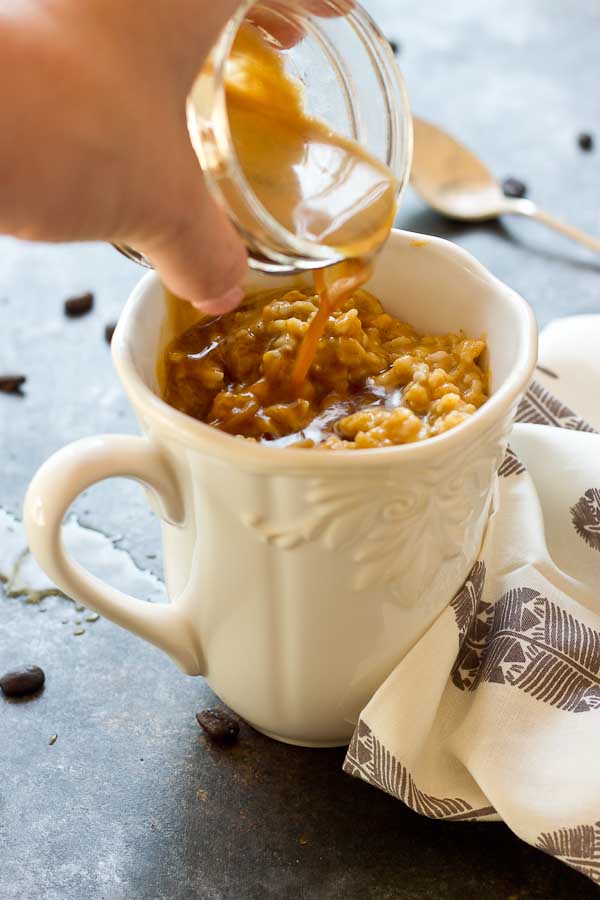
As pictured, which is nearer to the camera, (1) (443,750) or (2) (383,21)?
(1) (443,750)

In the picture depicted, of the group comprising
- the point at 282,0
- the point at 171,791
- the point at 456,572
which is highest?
the point at 282,0

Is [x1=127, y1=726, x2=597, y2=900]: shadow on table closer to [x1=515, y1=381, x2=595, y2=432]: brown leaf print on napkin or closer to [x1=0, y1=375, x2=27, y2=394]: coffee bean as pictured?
[x1=515, y1=381, x2=595, y2=432]: brown leaf print on napkin

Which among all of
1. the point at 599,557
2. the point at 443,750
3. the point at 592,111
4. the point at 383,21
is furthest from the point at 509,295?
the point at 383,21

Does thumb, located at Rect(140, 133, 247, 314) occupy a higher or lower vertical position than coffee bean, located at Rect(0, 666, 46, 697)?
higher

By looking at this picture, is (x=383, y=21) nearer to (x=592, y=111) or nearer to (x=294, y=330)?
(x=592, y=111)

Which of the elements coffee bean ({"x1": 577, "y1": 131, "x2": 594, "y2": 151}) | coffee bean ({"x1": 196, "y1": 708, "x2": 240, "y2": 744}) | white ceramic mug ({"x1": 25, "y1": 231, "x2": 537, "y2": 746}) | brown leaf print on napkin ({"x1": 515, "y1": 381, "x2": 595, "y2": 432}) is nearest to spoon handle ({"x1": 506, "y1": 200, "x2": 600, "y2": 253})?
coffee bean ({"x1": 577, "y1": 131, "x2": 594, "y2": 151})

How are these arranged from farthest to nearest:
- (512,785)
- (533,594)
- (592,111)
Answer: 1. (592,111)
2. (533,594)
3. (512,785)

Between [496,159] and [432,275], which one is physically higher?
[432,275]
